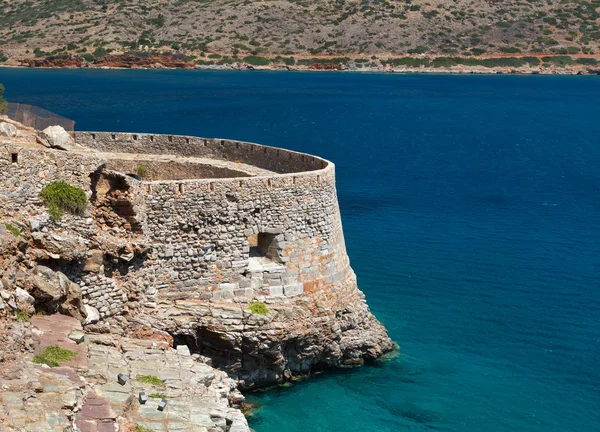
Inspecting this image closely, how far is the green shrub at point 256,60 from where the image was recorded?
546 feet

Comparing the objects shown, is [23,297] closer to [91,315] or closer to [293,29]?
[91,315]

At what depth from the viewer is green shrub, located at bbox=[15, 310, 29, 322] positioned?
17138mm

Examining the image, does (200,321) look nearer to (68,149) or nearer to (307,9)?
(68,149)

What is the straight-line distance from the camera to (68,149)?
21.4 m

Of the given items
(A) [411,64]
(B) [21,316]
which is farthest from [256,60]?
(B) [21,316]

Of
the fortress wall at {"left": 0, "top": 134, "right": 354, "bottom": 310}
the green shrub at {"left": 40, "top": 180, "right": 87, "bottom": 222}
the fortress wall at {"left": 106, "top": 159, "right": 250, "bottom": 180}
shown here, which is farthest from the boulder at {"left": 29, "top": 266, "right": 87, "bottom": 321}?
the fortress wall at {"left": 106, "top": 159, "right": 250, "bottom": 180}

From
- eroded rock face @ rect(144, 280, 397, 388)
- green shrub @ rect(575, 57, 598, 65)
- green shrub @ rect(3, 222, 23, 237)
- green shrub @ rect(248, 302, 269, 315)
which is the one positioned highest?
green shrub @ rect(575, 57, 598, 65)

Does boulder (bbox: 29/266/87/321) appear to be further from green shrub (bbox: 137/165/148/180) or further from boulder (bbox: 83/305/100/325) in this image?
green shrub (bbox: 137/165/148/180)

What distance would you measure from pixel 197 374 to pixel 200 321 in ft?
9.32

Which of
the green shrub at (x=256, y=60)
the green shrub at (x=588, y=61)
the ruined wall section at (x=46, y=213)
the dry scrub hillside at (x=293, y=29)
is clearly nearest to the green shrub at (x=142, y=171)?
the ruined wall section at (x=46, y=213)

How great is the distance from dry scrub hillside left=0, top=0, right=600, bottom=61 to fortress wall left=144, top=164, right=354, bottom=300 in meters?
143

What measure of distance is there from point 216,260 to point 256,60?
148 metres

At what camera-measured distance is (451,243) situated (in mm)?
41031

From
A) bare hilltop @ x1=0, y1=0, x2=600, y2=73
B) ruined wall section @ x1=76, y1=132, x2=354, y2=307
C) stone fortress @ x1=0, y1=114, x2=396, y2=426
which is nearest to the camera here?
stone fortress @ x1=0, y1=114, x2=396, y2=426
